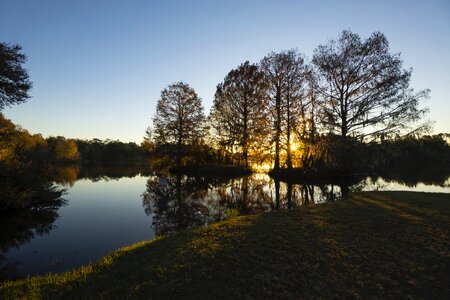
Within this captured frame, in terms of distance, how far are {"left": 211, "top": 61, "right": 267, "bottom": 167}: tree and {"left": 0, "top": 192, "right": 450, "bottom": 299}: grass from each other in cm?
2794

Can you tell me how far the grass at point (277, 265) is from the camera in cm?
560

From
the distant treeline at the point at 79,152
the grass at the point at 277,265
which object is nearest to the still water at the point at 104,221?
the grass at the point at 277,265

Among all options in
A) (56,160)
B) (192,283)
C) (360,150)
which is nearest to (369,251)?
(192,283)

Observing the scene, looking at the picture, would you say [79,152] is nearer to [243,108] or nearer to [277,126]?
[243,108]

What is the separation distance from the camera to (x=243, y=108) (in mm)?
41062

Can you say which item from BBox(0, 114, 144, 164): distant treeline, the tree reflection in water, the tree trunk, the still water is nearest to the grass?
the still water

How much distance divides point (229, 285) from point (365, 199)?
11.3 meters

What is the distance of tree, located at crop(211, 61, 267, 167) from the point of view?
124 feet

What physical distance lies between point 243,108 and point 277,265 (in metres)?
35.6

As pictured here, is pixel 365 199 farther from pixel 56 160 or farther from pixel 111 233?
pixel 56 160

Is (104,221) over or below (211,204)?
below

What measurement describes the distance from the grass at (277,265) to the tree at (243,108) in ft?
91.7

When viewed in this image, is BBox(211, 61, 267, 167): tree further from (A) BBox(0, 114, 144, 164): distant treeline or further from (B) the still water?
(A) BBox(0, 114, 144, 164): distant treeline

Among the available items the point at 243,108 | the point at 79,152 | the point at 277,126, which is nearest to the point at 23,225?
the point at 277,126
